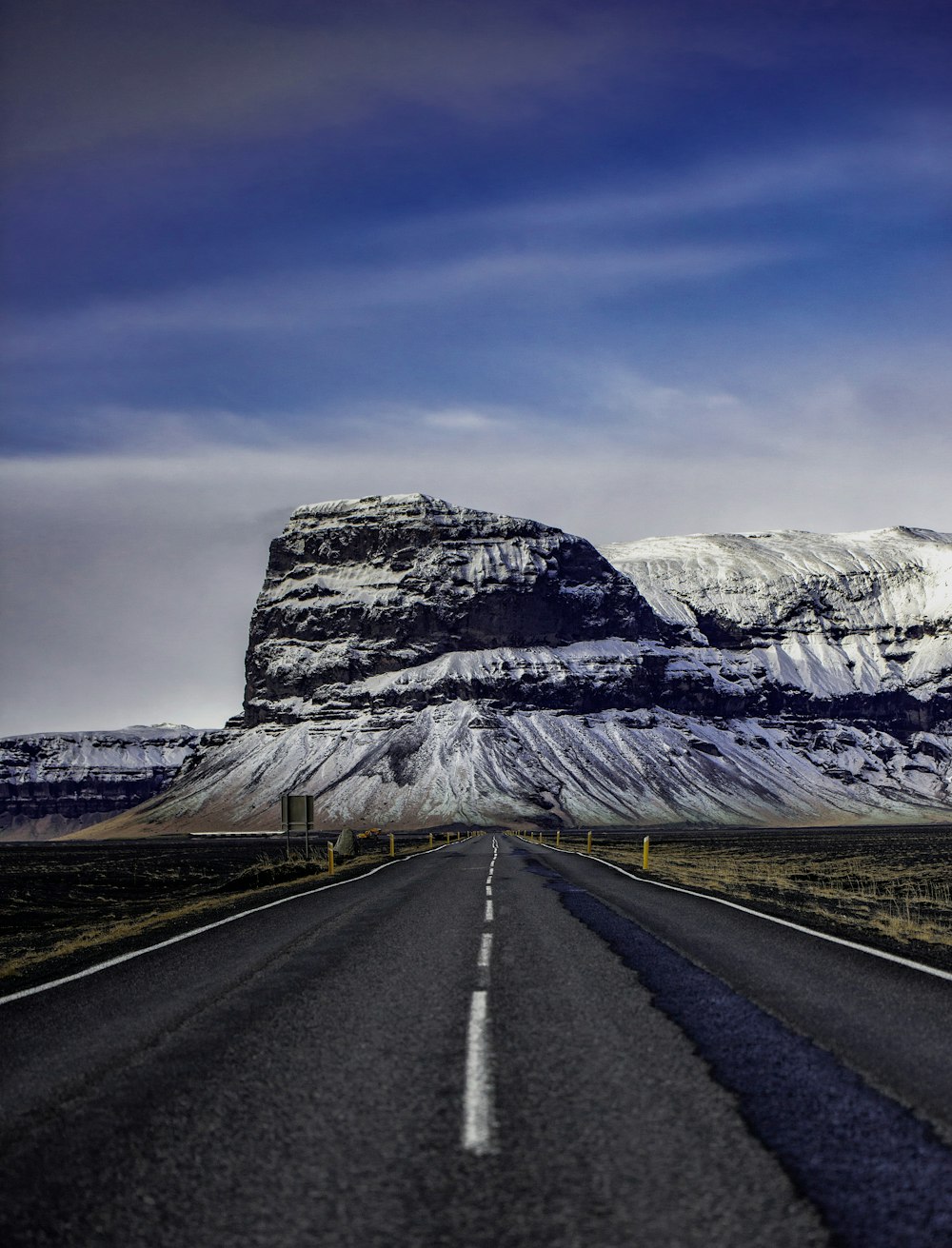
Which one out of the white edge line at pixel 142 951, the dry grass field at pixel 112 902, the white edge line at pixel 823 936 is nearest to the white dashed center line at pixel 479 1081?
the white edge line at pixel 142 951

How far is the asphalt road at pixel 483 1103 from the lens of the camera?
481cm

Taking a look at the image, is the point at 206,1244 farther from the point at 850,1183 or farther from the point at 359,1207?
the point at 850,1183

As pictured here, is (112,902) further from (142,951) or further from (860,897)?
(860,897)

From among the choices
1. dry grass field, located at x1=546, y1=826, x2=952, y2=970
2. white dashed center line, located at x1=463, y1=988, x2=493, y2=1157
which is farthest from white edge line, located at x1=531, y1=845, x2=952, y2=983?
white dashed center line, located at x1=463, y1=988, x2=493, y2=1157

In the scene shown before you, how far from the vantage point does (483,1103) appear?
6.45 metres

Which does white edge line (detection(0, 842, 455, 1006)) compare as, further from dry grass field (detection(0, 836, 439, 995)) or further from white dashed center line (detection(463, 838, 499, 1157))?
white dashed center line (detection(463, 838, 499, 1157))

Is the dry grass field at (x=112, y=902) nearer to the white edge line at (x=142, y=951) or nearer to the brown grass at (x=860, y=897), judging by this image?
the white edge line at (x=142, y=951)

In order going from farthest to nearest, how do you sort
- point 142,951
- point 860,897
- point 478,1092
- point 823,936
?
1. point 860,897
2. point 823,936
3. point 142,951
4. point 478,1092

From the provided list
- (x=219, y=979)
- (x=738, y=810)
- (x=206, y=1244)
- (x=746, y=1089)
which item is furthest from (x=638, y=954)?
(x=738, y=810)

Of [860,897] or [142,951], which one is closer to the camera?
[142,951]

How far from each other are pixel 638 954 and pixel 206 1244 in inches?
349

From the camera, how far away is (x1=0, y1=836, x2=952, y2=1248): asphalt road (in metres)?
4.81

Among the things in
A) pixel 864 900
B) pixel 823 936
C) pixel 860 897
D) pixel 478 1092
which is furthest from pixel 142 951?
pixel 860 897

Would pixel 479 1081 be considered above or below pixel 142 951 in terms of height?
above
